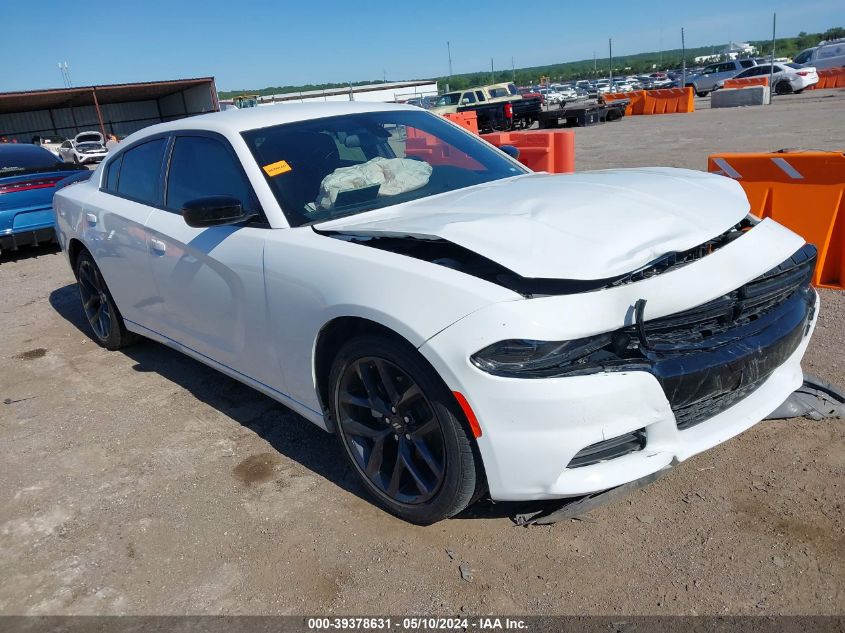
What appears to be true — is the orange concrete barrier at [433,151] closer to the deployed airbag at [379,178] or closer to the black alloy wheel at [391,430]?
the deployed airbag at [379,178]

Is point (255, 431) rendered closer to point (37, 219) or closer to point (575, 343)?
point (575, 343)

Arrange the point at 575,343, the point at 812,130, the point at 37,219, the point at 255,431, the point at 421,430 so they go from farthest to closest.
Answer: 1. the point at 812,130
2. the point at 37,219
3. the point at 255,431
4. the point at 421,430
5. the point at 575,343

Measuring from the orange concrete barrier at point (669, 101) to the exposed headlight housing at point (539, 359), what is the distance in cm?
2704

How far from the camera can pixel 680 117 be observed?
77.8 feet

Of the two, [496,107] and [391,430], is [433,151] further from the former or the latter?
[496,107]

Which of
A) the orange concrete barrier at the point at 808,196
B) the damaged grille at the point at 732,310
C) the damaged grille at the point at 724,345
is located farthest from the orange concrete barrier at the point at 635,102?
the damaged grille at the point at 724,345

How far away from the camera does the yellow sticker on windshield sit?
10.7ft

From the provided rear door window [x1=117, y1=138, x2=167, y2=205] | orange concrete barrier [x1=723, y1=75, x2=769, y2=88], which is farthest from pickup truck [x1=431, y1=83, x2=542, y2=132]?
rear door window [x1=117, y1=138, x2=167, y2=205]

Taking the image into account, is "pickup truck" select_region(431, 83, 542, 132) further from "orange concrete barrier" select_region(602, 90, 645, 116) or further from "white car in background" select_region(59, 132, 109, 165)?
"white car in background" select_region(59, 132, 109, 165)

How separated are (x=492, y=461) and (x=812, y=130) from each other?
54.0ft

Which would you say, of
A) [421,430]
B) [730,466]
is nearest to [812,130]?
[730,466]

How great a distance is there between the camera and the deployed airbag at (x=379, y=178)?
330 cm

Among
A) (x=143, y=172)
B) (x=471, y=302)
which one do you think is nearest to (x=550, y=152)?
(x=143, y=172)

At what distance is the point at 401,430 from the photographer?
8.69 ft
